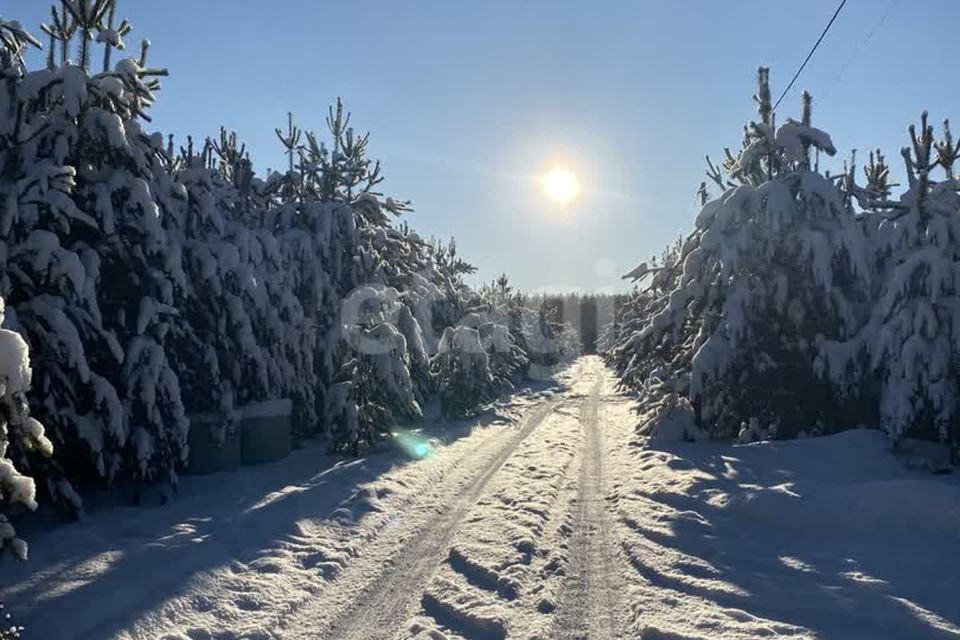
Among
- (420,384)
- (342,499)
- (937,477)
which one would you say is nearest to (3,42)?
(342,499)

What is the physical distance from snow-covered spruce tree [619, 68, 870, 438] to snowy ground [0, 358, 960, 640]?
176 centimetres

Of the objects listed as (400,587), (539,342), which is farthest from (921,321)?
(539,342)

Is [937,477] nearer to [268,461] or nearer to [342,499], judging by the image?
[342,499]

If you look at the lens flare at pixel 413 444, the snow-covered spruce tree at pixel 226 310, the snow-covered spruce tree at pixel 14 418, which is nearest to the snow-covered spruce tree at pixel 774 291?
the lens flare at pixel 413 444

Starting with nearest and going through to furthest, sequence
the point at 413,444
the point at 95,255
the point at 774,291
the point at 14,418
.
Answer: the point at 14,418
the point at 95,255
the point at 774,291
the point at 413,444

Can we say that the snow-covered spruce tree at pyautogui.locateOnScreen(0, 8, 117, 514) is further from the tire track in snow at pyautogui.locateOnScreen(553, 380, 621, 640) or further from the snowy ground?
the tire track in snow at pyautogui.locateOnScreen(553, 380, 621, 640)

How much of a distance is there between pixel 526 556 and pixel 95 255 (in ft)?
18.8

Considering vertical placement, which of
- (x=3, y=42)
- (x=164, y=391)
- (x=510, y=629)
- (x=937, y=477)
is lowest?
(x=510, y=629)

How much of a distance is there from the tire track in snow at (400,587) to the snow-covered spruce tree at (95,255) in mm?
3395

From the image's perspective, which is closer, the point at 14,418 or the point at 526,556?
the point at 14,418

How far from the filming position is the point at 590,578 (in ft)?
20.2

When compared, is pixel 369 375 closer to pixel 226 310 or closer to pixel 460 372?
pixel 226 310

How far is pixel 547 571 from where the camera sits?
249 inches

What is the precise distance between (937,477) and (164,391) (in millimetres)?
9403
